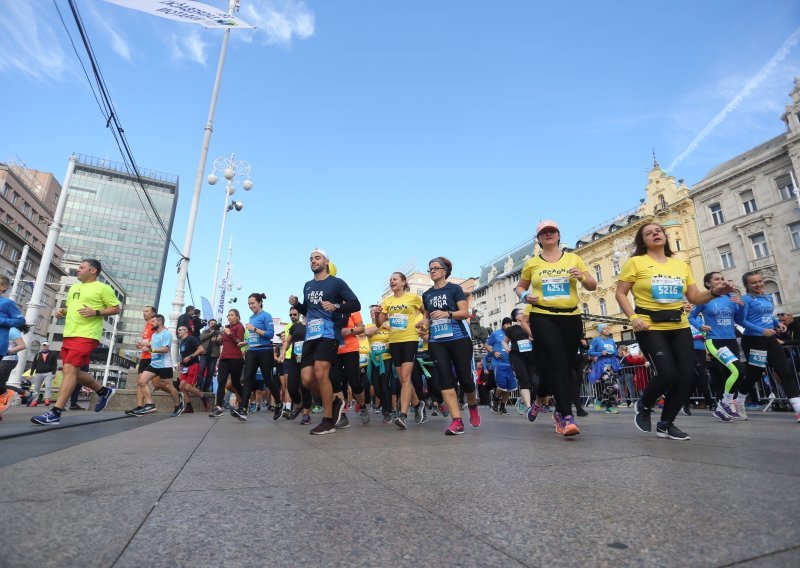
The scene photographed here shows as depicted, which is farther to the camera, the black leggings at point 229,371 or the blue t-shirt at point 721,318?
the black leggings at point 229,371

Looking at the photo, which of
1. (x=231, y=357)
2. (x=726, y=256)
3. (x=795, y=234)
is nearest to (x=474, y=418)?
(x=231, y=357)

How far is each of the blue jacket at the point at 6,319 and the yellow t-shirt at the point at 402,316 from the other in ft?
16.2

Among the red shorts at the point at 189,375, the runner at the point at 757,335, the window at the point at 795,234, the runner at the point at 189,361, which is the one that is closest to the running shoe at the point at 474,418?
the runner at the point at 757,335

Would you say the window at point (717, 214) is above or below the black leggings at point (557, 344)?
above


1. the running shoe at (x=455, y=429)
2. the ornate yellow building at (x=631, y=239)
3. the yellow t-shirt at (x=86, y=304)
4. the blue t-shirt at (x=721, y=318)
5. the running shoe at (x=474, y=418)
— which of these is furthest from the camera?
the ornate yellow building at (x=631, y=239)

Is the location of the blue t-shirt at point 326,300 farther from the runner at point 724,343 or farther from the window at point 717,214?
the window at point 717,214

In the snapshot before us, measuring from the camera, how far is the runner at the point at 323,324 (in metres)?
5.12

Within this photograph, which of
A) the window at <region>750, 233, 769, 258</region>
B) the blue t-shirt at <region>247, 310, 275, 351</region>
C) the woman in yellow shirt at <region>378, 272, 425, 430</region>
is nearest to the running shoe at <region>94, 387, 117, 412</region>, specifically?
the blue t-shirt at <region>247, 310, 275, 351</region>

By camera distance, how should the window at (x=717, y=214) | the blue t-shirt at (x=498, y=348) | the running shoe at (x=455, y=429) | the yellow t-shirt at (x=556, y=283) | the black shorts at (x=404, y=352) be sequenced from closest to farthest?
the yellow t-shirt at (x=556, y=283) → the running shoe at (x=455, y=429) → the black shorts at (x=404, y=352) → the blue t-shirt at (x=498, y=348) → the window at (x=717, y=214)

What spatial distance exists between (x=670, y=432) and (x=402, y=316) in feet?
11.4

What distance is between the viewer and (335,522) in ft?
4.92

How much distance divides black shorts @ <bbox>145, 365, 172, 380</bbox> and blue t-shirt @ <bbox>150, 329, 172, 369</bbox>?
0.18ft

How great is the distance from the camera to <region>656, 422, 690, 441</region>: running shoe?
3849 mm

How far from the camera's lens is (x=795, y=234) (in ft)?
90.5
